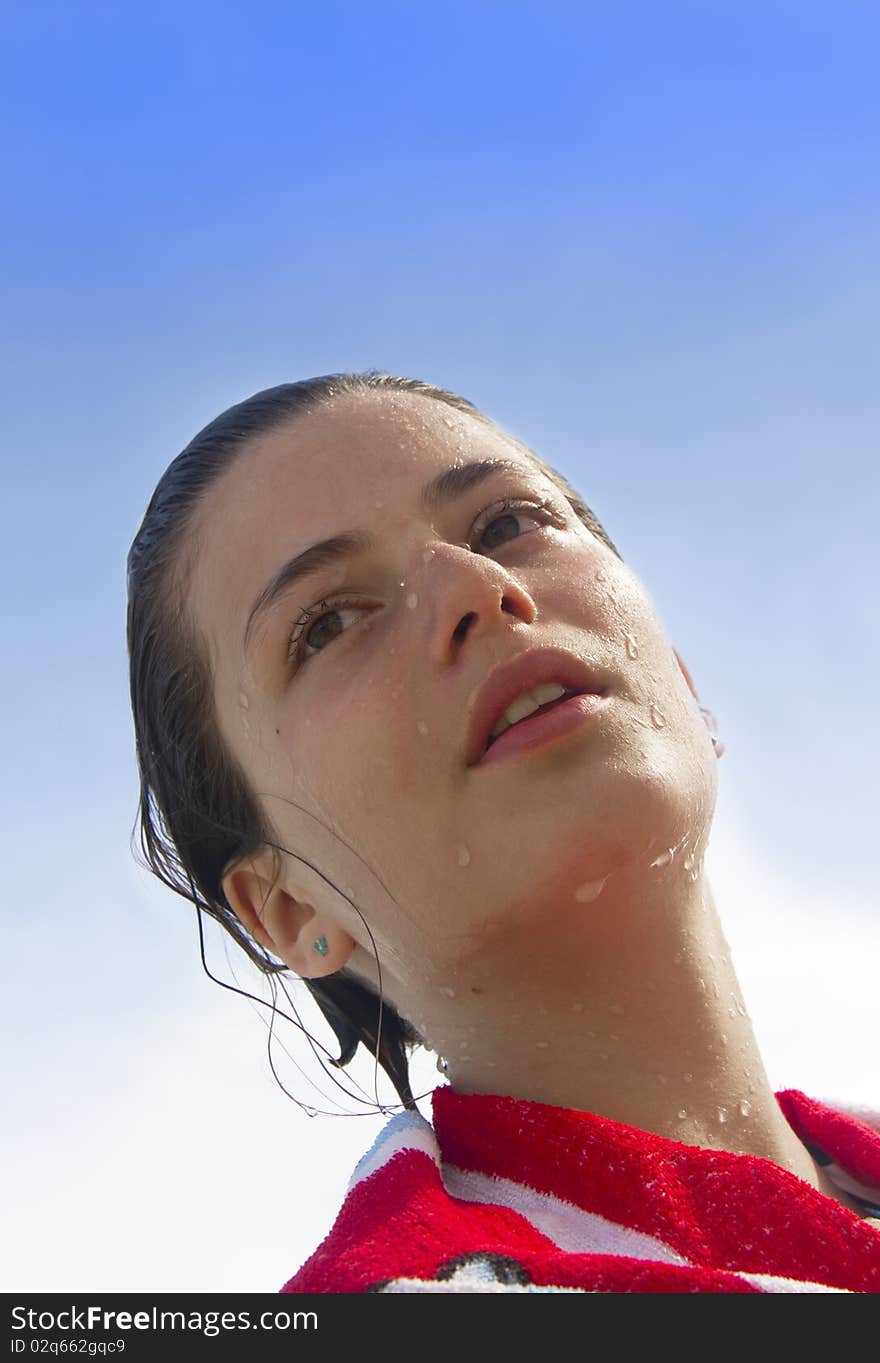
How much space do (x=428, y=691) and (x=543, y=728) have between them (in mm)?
232

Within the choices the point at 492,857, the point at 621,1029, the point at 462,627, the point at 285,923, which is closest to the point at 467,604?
the point at 462,627

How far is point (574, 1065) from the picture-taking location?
1.93 meters

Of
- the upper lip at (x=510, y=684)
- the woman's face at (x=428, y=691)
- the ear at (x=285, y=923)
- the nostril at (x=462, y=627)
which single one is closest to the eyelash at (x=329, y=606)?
the woman's face at (x=428, y=691)

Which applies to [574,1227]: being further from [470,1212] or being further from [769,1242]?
[769,1242]

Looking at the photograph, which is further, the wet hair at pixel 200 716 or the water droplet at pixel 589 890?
the wet hair at pixel 200 716

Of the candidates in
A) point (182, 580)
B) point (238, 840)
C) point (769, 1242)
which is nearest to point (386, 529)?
point (182, 580)

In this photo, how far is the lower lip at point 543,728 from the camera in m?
1.83

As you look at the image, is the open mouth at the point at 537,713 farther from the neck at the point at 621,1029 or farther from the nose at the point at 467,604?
the neck at the point at 621,1029

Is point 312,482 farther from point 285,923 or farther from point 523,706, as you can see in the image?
point 285,923

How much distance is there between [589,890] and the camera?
1813 millimetres

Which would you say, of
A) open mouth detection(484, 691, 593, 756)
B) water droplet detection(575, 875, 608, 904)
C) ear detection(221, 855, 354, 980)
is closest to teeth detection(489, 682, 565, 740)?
open mouth detection(484, 691, 593, 756)

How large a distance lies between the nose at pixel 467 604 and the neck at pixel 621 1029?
50 cm

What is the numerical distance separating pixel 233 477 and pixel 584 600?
90 centimetres

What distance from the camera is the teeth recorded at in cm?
190
